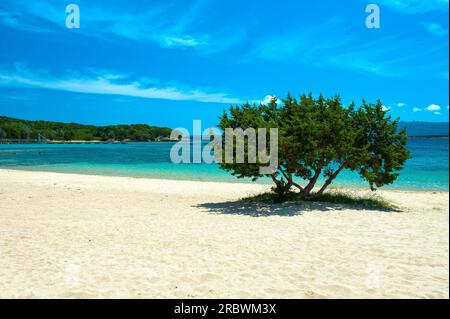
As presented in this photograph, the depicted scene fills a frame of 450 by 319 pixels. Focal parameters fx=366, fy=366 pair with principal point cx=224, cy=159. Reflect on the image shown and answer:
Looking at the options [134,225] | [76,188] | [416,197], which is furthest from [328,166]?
[76,188]

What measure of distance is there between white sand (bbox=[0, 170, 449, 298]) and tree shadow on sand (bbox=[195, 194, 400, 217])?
13cm

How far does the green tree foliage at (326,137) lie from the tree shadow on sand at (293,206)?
115 centimetres

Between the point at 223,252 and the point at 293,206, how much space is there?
7918mm

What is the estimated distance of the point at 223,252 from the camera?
31.8 feet

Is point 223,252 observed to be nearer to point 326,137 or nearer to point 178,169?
point 326,137

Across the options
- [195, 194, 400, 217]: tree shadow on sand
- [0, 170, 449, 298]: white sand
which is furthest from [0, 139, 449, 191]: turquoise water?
[0, 170, 449, 298]: white sand

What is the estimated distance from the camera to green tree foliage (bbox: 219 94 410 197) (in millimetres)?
16016

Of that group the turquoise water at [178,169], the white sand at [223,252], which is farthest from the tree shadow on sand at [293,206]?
the turquoise water at [178,169]

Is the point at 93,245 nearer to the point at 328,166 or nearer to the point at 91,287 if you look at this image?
the point at 91,287

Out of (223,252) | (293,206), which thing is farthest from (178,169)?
(223,252)

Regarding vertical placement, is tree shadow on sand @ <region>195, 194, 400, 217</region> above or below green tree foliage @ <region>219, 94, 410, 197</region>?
below

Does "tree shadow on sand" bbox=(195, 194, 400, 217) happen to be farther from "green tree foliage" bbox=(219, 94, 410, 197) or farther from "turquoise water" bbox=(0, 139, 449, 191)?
"turquoise water" bbox=(0, 139, 449, 191)

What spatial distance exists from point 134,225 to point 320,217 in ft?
23.5

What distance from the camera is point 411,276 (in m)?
7.58
